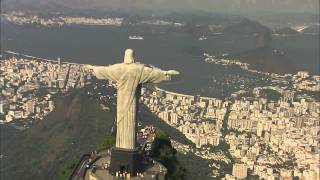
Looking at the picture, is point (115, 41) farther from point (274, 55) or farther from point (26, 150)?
point (26, 150)

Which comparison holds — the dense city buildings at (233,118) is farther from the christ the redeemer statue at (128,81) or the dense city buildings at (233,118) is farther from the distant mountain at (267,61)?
the distant mountain at (267,61)

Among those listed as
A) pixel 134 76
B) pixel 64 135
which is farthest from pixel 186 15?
pixel 134 76

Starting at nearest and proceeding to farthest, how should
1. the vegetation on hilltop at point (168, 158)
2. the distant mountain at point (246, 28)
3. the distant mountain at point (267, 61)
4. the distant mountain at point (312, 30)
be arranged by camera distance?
the vegetation on hilltop at point (168, 158) < the distant mountain at point (267, 61) < the distant mountain at point (246, 28) < the distant mountain at point (312, 30)

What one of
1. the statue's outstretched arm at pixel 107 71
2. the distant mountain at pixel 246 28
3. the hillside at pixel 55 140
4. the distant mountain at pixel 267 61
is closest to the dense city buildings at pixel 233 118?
the hillside at pixel 55 140

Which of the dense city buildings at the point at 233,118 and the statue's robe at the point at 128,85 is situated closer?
the statue's robe at the point at 128,85

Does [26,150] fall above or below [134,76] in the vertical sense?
below

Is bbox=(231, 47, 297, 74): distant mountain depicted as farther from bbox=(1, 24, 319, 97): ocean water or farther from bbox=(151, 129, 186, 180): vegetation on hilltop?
bbox=(151, 129, 186, 180): vegetation on hilltop

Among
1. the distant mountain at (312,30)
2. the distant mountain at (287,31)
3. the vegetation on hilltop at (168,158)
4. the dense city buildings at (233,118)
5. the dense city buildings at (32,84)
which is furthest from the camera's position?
the distant mountain at (312,30)
